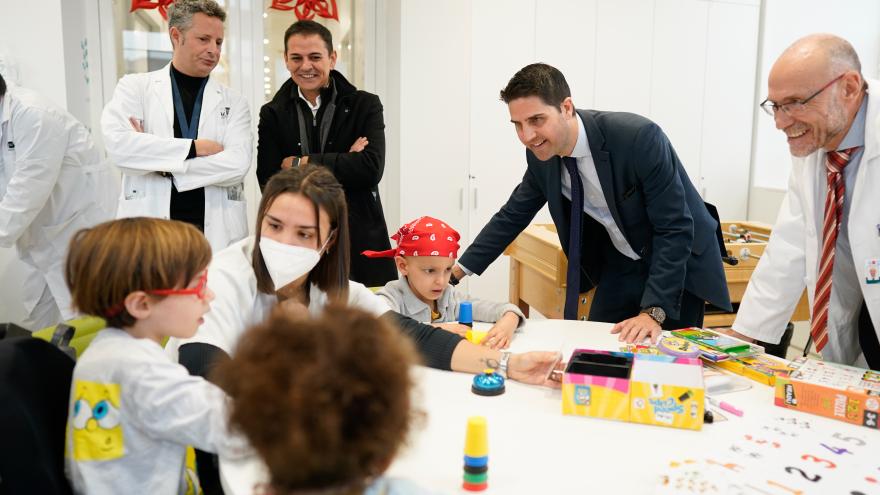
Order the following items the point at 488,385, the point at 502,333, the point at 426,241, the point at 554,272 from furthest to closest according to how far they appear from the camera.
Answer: the point at 554,272
the point at 426,241
the point at 502,333
the point at 488,385

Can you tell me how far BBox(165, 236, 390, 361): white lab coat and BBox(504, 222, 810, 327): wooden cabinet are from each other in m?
1.54

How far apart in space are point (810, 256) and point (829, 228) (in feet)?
0.33

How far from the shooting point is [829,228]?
70.1 inches

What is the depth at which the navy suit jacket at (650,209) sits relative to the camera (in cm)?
209

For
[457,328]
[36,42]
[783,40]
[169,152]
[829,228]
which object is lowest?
[457,328]

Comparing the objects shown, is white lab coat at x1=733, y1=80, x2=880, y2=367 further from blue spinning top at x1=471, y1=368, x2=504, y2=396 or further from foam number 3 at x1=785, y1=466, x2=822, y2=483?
blue spinning top at x1=471, y1=368, x2=504, y2=396

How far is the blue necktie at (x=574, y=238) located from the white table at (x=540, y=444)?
32.4 inches

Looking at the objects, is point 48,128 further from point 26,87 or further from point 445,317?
point 445,317

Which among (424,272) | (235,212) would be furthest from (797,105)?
(235,212)

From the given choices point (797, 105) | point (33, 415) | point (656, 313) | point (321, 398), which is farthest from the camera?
point (656, 313)

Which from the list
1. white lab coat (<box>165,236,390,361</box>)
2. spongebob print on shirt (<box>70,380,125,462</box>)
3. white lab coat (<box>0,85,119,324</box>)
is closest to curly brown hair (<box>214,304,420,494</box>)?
spongebob print on shirt (<box>70,380,125,462</box>)

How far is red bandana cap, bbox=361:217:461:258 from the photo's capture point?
210 cm

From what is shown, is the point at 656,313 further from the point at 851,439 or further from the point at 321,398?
the point at 321,398

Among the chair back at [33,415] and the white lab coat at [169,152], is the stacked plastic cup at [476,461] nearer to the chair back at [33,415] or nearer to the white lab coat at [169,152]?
the chair back at [33,415]
